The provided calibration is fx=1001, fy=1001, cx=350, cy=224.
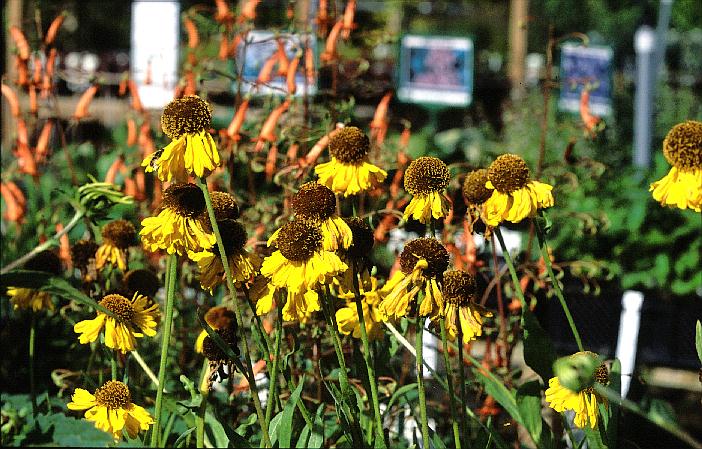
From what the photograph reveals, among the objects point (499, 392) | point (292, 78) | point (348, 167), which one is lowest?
point (499, 392)

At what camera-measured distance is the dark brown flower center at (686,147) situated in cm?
126

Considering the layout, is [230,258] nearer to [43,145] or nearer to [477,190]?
[477,190]

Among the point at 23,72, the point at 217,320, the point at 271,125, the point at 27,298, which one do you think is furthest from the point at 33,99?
the point at 217,320

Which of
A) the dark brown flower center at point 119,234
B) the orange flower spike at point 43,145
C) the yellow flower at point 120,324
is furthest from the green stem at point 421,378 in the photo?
the orange flower spike at point 43,145

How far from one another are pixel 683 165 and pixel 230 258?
584 mm

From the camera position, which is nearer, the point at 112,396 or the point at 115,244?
the point at 112,396

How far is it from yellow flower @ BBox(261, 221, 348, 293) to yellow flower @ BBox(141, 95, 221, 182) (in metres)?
0.12

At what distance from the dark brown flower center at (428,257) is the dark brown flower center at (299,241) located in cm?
10

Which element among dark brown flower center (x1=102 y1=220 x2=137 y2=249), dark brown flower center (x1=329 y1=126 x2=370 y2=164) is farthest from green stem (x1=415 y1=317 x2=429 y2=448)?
dark brown flower center (x1=102 y1=220 x2=137 y2=249)

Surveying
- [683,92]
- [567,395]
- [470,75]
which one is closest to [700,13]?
[683,92]

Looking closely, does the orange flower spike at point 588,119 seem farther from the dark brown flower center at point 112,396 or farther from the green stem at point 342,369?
the dark brown flower center at point 112,396

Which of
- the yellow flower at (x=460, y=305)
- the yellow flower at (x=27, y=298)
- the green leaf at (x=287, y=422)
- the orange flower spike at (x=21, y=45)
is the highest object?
the orange flower spike at (x=21, y=45)

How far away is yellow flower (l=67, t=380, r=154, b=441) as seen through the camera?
118 centimetres

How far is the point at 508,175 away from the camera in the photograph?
1.24 meters
